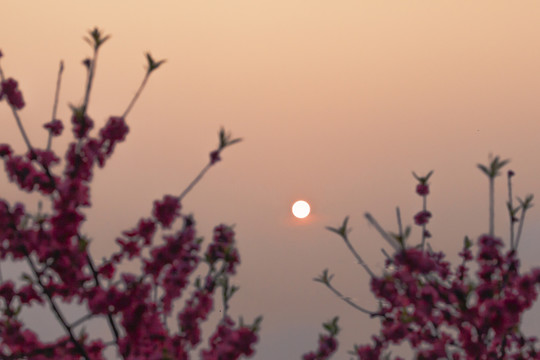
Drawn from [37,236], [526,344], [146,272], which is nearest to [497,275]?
[526,344]

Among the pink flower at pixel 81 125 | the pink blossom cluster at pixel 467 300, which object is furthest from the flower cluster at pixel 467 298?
the pink flower at pixel 81 125

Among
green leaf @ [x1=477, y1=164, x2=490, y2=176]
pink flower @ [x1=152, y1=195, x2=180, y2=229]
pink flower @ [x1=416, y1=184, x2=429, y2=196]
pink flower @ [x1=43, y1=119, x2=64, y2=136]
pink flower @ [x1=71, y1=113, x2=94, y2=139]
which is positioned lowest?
pink flower @ [x1=152, y1=195, x2=180, y2=229]

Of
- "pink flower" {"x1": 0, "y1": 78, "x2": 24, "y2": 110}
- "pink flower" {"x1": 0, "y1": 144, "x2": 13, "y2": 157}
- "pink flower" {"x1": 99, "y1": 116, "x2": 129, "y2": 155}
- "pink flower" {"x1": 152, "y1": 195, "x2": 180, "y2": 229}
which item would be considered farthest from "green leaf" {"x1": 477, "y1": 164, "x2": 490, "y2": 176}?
"pink flower" {"x1": 0, "y1": 78, "x2": 24, "y2": 110}

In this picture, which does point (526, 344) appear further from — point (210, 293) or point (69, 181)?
point (69, 181)

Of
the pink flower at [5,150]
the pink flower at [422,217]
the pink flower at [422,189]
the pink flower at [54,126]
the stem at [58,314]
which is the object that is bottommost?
the stem at [58,314]

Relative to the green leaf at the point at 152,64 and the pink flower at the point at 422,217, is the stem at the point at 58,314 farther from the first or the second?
the pink flower at the point at 422,217

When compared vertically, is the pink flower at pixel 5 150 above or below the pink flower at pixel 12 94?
below

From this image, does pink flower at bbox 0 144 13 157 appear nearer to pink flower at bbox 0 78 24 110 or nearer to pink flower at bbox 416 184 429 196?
pink flower at bbox 0 78 24 110

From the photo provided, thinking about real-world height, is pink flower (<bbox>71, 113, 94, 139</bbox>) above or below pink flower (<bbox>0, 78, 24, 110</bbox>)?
below

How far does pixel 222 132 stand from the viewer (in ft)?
20.6

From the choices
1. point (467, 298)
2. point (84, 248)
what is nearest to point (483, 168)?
point (467, 298)

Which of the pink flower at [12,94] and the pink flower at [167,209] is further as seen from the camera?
the pink flower at [12,94]

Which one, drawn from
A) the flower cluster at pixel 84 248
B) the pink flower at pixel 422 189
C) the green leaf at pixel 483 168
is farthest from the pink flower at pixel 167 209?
the pink flower at pixel 422 189

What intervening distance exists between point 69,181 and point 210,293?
2216 mm
